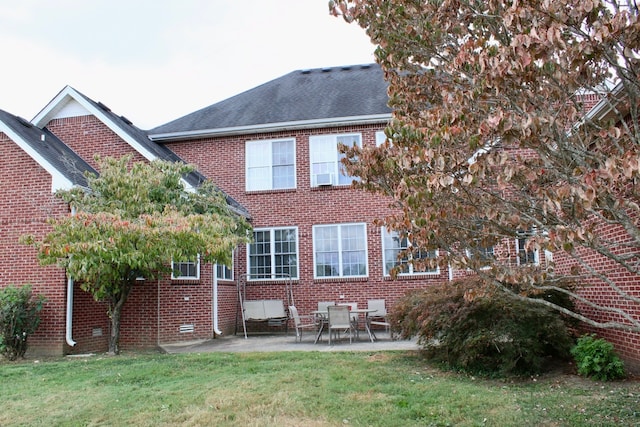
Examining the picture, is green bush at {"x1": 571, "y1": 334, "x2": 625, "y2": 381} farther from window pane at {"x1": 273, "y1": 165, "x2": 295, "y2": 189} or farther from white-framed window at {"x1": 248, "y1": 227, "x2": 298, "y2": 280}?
window pane at {"x1": 273, "y1": 165, "x2": 295, "y2": 189}

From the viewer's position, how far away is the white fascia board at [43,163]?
1109 centimetres

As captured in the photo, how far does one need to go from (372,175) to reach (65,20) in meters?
17.1

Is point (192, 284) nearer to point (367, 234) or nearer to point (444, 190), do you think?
point (367, 234)

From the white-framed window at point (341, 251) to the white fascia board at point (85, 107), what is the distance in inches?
214

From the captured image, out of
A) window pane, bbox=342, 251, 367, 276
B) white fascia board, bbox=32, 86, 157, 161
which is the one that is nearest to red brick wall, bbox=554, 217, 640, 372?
window pane, bbox=342, 251, 367, 276

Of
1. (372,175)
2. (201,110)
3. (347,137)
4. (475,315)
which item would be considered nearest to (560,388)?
(475,315)

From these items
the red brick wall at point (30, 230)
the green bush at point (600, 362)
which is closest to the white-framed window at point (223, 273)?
the red brick wall at point (30, 230)

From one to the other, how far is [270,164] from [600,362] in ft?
35.9

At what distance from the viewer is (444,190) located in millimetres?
4223

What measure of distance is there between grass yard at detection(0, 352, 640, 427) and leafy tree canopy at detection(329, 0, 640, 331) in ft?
5.94

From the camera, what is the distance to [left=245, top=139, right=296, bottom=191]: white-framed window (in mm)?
16000

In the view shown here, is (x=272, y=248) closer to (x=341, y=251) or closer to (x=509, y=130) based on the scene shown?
(x=341, y=251)

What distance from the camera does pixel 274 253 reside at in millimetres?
15844

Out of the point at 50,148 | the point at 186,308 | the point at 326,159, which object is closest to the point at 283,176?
the point at 326,159
